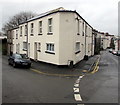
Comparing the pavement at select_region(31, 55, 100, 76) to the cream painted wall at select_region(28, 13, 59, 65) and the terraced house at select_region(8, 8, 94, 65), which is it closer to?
the terraced house at select_region(8, 8, 94, 65)

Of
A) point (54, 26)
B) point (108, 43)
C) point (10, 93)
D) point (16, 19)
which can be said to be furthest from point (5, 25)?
point (108, 43)

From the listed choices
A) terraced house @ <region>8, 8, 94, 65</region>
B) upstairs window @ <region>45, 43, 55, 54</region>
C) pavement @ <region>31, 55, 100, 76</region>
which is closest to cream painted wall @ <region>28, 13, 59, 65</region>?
terraced house @ <region>8, 8, 94, 65</region>

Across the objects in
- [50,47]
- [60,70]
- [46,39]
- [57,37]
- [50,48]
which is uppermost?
[57,37]

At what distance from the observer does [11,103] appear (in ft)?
21.0

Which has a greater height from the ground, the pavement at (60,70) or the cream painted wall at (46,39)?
the cream painted wall at (46,39)

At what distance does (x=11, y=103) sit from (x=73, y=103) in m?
2.36

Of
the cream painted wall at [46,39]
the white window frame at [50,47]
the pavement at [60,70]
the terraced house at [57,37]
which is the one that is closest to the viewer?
the pavement at [60,70]

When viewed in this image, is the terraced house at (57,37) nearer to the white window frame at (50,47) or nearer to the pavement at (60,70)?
the white window frame at (50,47)

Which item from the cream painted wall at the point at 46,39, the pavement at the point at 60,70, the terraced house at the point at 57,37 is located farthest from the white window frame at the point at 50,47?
the pavement at the point at 60,70

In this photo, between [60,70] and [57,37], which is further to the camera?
[57,37]

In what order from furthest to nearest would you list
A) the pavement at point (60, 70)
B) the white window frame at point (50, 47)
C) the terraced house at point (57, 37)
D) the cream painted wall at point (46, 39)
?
the white window frame at point (50, 47), the cream painted wall at point (46, 39), the terraced house at point (57, 37), the pavement at point (60, 70)

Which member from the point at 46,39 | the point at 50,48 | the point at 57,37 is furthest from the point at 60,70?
the point at 46,39

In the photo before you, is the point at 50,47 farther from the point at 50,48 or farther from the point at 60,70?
the point at 60,70

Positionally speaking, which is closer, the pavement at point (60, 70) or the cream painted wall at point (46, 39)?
the pavement at point (60, 70)
